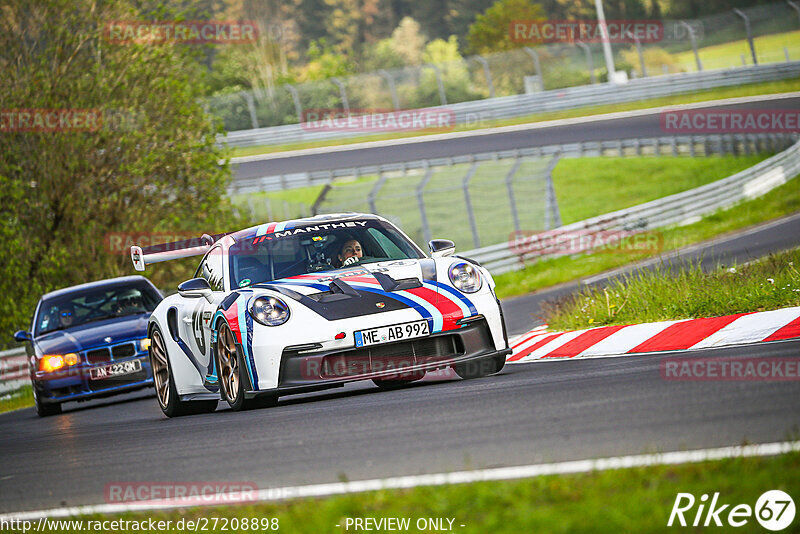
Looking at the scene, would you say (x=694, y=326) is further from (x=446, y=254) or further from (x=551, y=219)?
(x=551, y=219)

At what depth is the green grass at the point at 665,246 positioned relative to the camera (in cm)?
2231

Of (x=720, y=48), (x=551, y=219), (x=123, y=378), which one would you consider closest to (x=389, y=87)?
(x=720, y=48)

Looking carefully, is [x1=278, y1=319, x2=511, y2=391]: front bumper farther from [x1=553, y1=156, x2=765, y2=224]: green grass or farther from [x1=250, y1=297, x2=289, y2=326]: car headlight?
[x1=553, y1=156, x2=765, y2=224]: green grass

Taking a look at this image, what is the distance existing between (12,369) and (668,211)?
47.2 ft

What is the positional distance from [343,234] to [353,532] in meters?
5.60

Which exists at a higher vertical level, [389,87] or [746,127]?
[389,87]

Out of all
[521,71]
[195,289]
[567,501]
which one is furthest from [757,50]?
[567,501]

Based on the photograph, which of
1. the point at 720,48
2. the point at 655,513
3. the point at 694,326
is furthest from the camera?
the point at 720,48

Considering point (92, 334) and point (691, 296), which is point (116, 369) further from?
point (691, 296)

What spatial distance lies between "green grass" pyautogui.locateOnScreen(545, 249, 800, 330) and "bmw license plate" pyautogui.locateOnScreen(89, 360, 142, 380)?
4834 mm

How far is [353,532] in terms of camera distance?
4035mm

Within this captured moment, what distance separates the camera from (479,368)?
888cm

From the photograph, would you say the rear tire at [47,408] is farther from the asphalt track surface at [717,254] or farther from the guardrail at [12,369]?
the asphalt track surface at [717,254]

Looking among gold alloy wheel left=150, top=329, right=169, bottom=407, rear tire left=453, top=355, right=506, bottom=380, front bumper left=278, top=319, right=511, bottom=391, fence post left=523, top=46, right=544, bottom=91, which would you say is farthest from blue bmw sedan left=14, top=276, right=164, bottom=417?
fence post left=523, top=46, right=544, bottom=91
